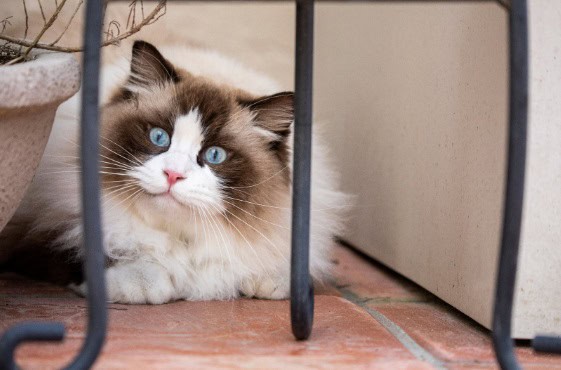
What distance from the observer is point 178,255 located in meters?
1.61

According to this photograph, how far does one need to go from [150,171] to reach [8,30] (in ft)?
1.65

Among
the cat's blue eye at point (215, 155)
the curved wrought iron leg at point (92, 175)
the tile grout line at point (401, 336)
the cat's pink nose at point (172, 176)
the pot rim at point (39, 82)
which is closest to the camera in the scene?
the curved wrought iron leg at point (92, 175)

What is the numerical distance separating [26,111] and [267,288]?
2.21 feet

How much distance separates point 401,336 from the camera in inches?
53.2

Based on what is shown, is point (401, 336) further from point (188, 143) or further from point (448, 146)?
point (188, 143)

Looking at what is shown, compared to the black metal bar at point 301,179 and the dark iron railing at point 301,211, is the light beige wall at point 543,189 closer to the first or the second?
the dark iron railing at point 301,211

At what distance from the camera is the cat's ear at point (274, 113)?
1581 mm

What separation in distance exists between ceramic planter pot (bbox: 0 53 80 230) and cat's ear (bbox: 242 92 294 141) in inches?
18.3

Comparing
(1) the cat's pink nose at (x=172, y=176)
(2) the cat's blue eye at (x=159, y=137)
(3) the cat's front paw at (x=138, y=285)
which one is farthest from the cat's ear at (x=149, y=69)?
(3) the cat's front paw at (x=138, y=285)

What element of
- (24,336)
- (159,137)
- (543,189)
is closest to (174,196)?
(159,137)

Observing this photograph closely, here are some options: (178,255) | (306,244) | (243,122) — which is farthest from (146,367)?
(243,122)

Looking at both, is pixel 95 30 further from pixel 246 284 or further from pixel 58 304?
pixel 246 284

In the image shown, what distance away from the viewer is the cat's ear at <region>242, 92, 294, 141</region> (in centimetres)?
158

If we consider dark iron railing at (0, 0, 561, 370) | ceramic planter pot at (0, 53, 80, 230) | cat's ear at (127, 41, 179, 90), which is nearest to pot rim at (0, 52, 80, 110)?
ceramic planter pot at (0, 53, 80, 230)
